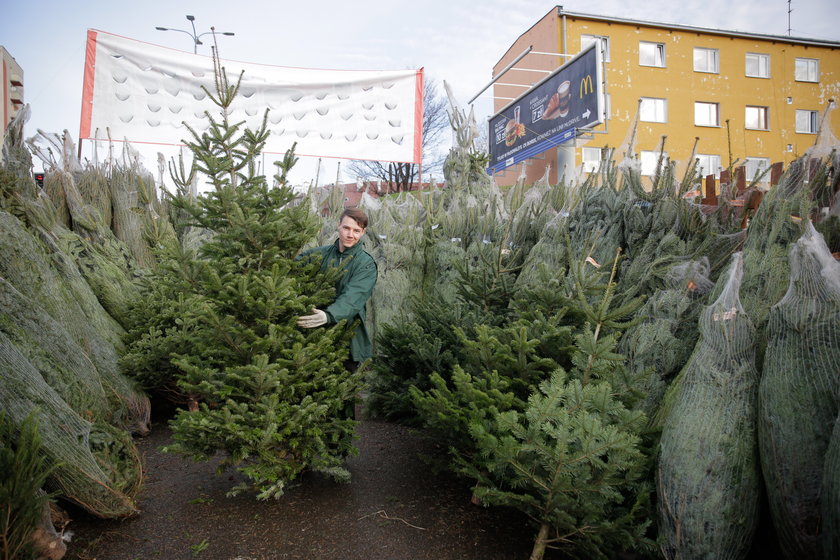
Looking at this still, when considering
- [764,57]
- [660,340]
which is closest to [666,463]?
[660,340]

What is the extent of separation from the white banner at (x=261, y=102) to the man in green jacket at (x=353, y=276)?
4277 mm

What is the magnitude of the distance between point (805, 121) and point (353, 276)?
28.1 metres

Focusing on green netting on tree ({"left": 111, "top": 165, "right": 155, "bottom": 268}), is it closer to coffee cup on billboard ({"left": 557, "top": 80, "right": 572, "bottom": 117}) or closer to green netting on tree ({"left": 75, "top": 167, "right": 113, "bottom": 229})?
green netting on tree ({"left": 75, "top": 167, "right": 113, "bottom": 229})

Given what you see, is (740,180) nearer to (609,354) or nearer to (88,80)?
(609,354)

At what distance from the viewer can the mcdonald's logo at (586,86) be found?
13.1 metres

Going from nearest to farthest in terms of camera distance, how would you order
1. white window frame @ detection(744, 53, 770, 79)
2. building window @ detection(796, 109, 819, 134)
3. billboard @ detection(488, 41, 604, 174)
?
billboard @ detection(488, 41, 604, 174) < white window frame @ detection(744, 53, 770, 79) < building window @ detection(796, 109, 819, 134)

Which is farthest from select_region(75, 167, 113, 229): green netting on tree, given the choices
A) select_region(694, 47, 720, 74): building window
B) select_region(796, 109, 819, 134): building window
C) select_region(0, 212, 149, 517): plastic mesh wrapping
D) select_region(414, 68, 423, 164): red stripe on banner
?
select_region(796, 109, 819, 134): building window

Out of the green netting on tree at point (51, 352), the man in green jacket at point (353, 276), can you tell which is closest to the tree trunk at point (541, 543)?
the man in green jacket at point (353, 276)

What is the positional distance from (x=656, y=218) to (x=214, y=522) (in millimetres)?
3834

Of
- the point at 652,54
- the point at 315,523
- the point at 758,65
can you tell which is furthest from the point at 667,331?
the point at 758,65

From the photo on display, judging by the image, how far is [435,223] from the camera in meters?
6.78

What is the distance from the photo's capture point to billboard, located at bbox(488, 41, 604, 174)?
1305 centimetres

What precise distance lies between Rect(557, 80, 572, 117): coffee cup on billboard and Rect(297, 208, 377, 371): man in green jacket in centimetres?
1206

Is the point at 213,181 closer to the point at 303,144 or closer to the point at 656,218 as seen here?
the point at 656,218
